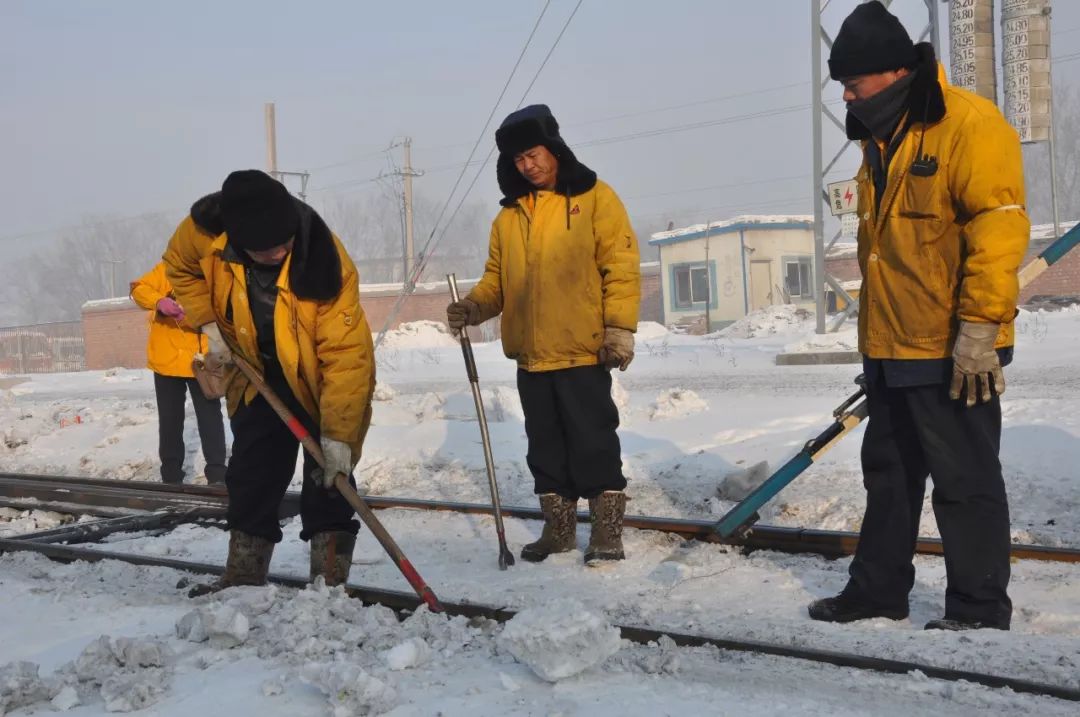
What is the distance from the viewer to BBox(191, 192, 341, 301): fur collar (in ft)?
13.0

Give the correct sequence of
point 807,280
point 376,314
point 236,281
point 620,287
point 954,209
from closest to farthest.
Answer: point 954,209, point 236,281, point 620,287, point 807,280, point 376,314

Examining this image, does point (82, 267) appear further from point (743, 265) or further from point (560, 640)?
point (560, 640)

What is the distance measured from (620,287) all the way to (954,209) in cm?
170

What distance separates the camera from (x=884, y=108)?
138 inches

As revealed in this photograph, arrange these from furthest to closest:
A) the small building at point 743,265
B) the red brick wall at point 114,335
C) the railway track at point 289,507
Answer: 1. the red brick wall at point 114,335
2. the small building at point 743,265
3. the railway track at point 289,507

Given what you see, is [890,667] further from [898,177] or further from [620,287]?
[620,287]

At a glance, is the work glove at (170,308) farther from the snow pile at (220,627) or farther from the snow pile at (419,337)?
the snow pile at (419,337)

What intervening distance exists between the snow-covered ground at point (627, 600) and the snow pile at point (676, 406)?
18 mm

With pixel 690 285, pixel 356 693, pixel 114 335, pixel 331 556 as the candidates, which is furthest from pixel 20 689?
pixel 114 335

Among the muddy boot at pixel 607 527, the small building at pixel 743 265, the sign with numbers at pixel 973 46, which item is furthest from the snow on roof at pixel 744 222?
the muddy boot at pixel 607 527

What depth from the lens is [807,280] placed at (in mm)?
32844

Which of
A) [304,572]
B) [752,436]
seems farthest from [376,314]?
[304,572]

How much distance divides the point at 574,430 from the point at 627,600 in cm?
99

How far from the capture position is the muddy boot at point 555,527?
493cm
